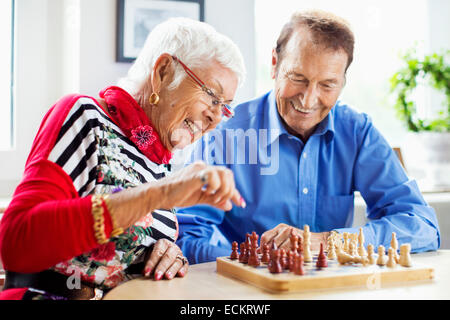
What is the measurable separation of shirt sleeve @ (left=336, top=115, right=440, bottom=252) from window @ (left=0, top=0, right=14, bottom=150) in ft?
5.87

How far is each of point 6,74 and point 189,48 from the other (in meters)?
1.42

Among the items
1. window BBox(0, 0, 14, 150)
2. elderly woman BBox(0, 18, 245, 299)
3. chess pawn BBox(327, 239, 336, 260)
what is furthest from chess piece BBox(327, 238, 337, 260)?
window BBox(0, 0, 14, 150)

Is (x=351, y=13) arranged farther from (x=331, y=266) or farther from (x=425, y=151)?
(x=331, y=266)

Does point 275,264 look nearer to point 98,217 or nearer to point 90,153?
point 98,217

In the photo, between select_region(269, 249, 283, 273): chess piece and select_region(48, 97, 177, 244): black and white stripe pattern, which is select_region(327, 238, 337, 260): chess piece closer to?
select_region(269, 249, 283, 273): chess piece

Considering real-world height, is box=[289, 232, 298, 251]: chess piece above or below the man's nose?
below

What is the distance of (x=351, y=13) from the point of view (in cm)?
338

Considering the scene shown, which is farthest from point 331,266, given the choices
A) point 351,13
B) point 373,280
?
point 351,13

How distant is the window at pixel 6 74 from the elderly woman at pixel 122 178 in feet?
3.71

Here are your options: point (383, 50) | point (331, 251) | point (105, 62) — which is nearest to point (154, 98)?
point (331, 251)

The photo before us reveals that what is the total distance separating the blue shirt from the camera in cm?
205

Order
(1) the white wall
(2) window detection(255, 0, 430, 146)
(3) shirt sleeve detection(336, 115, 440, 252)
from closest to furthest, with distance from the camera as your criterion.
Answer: (3) shirt sleeve detection(336, 115, 440, 252)
(1) the white wall
(2) window detection(255, 0, 430, 146)

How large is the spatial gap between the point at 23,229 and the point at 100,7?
5.21 feet

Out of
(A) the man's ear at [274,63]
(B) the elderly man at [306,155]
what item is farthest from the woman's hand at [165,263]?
(A) the man's ear at [274,63]
